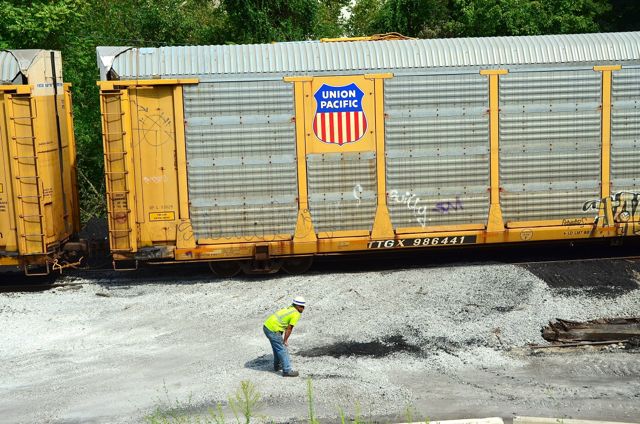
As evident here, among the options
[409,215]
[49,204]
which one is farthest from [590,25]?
[49,204]

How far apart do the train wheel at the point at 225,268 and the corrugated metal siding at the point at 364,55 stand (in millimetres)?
3779

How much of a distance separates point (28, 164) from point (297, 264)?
5.50m

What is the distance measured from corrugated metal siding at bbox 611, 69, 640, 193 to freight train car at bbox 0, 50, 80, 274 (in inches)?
433

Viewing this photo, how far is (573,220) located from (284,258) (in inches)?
227

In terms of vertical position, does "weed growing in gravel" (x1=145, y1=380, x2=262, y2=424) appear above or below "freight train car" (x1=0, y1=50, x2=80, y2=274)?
below

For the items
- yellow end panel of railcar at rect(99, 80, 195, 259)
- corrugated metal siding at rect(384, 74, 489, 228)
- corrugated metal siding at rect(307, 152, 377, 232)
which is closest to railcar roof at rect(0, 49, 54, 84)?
yellow end panel of railcar at rect(99, 80, 195, 259)

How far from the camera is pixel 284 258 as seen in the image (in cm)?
1692

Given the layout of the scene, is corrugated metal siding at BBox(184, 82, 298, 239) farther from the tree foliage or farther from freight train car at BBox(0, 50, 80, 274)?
the tree foliage

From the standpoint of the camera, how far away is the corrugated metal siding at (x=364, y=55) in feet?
51.9

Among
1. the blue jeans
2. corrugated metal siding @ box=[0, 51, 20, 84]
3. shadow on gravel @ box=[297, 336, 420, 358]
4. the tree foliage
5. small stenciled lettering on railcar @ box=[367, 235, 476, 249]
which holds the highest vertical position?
the tree foliage

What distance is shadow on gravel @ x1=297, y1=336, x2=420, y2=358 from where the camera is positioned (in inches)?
513

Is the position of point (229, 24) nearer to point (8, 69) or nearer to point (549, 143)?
point (8, 69)

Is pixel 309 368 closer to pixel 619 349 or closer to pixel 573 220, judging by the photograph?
pixel 619 349

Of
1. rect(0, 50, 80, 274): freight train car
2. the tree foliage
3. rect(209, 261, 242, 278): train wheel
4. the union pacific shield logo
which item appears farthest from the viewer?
the tree foliage
